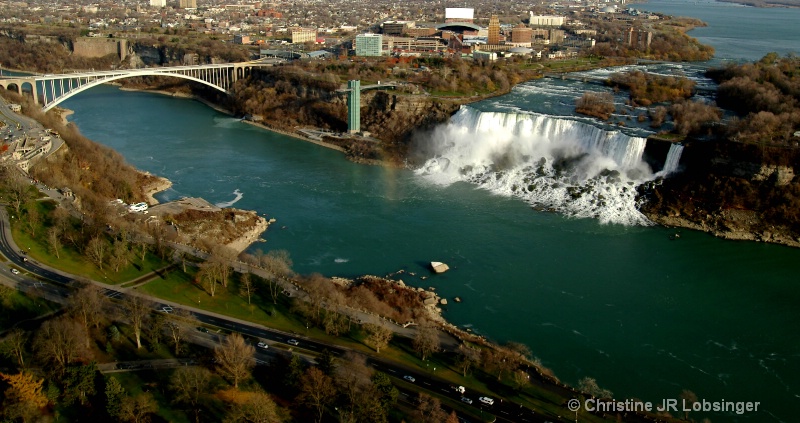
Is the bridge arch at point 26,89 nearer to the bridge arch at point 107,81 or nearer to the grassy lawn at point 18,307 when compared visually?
the bridge arch at point 107,81

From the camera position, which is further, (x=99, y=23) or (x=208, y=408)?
(x=99, y=23)

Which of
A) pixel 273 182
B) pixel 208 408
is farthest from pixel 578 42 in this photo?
pixel 208 408

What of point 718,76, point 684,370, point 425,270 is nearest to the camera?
point 684,370

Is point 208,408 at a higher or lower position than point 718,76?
lower

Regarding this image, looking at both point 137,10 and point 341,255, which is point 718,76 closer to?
point 341,255

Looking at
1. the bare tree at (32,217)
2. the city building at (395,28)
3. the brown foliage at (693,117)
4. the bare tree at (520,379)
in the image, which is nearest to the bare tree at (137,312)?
the bare tree at (32,217)

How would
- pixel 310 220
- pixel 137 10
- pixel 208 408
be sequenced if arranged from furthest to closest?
pixel 137 10, pixel 310 220, pixel 208 408

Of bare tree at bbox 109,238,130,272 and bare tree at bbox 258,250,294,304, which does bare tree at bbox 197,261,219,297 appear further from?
bare tree at bbox 109,238,130,272
